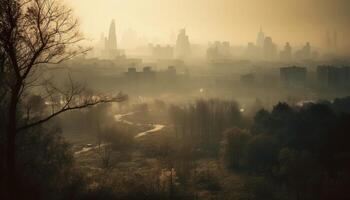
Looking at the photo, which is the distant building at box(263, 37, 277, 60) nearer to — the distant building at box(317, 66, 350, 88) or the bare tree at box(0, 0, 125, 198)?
the distant building at box(317, 66, 350, 88)

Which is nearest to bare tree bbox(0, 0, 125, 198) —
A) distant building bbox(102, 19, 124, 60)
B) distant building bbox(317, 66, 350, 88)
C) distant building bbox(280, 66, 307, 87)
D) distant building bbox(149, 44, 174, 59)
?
distant building bbox(317, 66, 350, 88)

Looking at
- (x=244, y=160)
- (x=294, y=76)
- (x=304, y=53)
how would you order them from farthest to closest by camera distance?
(x=304, y=53), (x=294, y=76), (x=244, y=160)

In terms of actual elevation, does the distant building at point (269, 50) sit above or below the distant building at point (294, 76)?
above

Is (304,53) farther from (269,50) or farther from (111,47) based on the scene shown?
(111,47)

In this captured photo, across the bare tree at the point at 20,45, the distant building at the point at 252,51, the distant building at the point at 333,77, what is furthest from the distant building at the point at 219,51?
the bare tree at the point at 20,45

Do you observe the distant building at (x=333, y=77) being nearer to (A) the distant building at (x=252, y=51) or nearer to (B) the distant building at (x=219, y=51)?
(B) the distant building at (x=219, y=51)

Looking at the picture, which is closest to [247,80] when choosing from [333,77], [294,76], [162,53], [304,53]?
[294,76]
